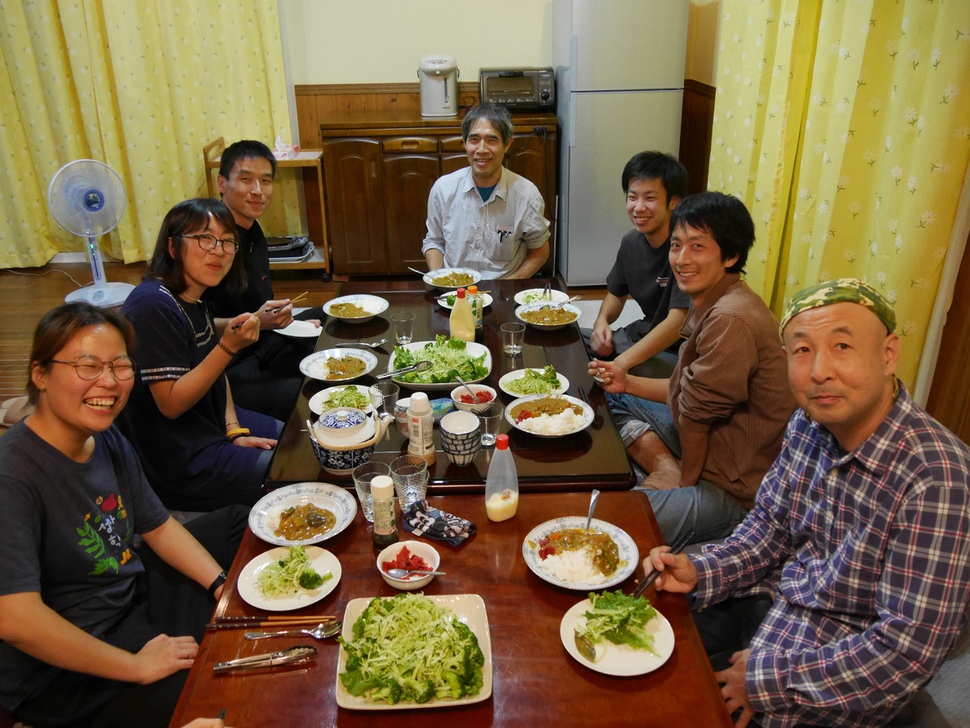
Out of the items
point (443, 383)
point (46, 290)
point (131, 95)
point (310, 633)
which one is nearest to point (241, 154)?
point (443, 383)

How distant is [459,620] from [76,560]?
842 mm

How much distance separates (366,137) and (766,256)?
301 centimetres

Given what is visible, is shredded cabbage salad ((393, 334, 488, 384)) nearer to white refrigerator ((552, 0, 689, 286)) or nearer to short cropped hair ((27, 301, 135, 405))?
short cropped hair ((27, 301, 135, 405))

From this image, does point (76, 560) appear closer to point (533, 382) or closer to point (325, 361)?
point (325, 361)

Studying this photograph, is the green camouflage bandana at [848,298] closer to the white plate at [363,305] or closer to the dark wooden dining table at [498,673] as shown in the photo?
the dark wooden dining table at [498,673]

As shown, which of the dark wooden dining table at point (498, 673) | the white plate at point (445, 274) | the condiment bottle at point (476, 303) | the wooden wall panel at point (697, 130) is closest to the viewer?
the dark wooden dining table at point (498, 673)

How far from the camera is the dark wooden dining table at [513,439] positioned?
182 centimetres

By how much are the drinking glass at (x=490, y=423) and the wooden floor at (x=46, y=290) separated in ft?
10.9

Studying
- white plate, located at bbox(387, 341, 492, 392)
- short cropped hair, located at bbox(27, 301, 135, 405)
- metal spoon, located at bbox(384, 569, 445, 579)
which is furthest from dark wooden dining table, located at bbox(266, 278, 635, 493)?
short cropped hair, located at bbox(27, 301, 135, 405)

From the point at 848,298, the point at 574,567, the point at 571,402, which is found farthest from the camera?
the point at 571,402

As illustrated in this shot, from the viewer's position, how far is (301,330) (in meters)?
3.00

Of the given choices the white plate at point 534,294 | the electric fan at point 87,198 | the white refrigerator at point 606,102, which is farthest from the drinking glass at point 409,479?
the white refrigerator at point 606,102

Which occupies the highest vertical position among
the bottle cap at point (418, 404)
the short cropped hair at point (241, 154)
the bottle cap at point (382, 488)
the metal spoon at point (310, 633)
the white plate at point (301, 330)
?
the short cropped hair at point (241, 154)

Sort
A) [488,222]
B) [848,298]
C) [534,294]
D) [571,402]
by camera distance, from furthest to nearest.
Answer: [488,222]
[534,294]
[571,402]
[848,298]
